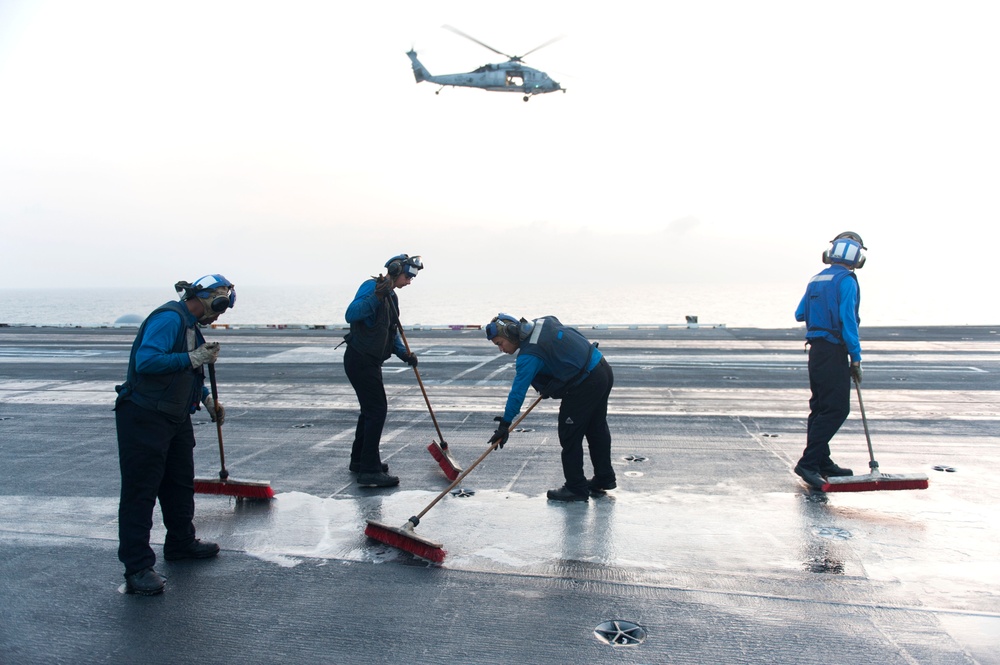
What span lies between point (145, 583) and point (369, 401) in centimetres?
273

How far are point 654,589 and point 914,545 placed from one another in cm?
202

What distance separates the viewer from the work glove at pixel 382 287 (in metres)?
6.77

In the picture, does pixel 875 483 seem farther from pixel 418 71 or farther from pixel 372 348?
pixel 418 71

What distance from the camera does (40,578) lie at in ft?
15.4

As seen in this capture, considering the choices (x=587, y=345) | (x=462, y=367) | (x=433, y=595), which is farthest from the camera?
(x=462, y=367)

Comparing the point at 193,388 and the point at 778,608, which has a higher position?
the point at 193,388

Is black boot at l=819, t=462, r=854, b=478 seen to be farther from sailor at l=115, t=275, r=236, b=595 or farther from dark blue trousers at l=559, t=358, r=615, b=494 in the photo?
sailor at l=115, t=275, r=236, b=595

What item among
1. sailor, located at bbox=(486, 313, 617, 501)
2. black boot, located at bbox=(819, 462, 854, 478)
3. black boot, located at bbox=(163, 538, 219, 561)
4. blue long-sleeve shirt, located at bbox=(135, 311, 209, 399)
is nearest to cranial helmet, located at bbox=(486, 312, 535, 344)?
sailor, located at bbox=(486, 313, 617, 501)

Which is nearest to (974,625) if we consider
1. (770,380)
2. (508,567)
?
(508,567)

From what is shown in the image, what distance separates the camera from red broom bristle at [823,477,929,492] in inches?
238

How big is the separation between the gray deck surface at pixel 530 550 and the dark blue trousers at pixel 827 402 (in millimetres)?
349

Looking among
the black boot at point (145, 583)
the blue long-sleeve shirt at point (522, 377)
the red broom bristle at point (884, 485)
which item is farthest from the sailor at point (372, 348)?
the red broom bristle at point (884, 485)

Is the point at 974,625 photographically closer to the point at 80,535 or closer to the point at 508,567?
the point at 508,567

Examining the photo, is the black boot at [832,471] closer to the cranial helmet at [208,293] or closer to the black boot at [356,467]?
the black boot at [356,467]
